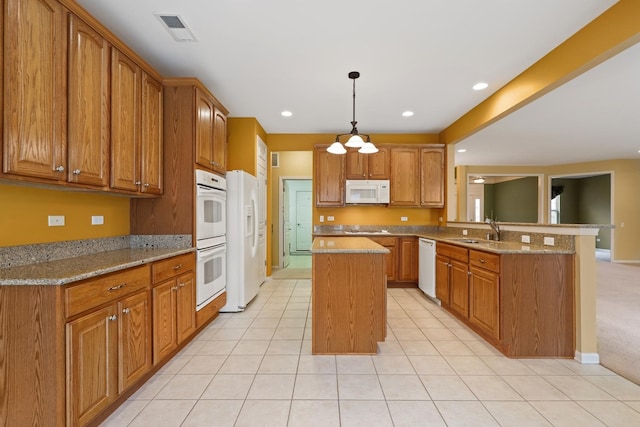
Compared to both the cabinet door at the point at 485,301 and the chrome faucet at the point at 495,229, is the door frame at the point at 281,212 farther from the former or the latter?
the cabinet door at the point at 485,301

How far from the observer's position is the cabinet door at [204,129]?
2.74 meters

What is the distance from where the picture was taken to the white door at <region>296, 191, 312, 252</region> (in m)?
8.36

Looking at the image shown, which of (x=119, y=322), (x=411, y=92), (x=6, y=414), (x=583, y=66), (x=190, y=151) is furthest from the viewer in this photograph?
(x=411, y=92)

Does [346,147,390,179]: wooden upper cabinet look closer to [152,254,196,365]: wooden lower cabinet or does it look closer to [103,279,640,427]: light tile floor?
[103,279,640,427]: light tile floor

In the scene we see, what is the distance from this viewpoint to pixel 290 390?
193cm

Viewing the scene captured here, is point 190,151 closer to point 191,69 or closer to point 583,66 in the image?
point 191,69

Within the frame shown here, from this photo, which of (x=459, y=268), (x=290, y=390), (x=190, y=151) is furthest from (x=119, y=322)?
(x=459, y=268)

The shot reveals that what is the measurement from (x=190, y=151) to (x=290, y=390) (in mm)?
2229

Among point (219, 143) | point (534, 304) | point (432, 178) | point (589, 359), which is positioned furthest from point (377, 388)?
point (432, 178)

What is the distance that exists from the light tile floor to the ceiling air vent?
8.89 ft

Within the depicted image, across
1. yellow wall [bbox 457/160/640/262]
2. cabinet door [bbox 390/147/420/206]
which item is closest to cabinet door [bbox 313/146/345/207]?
cabinet door [bbox 390/147/420/206]

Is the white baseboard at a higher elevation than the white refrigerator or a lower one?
lower

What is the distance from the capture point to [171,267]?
2266 mm

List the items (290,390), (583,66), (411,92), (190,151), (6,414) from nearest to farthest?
(6,414)
(290,390)
(583,66)
(190,151)
(411,92)
